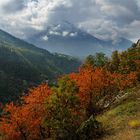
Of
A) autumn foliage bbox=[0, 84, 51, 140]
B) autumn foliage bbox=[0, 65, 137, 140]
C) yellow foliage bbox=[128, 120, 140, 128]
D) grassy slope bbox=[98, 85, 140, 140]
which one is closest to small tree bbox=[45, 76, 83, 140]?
autumn foliage bbox=[0, 65, 137, 140]

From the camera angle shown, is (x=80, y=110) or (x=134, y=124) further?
(x=80, y=110)

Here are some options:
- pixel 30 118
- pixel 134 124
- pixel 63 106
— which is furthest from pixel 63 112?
pixel 30 118

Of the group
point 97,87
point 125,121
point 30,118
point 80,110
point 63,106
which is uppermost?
point 97,87

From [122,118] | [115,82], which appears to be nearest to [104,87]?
[115,82]

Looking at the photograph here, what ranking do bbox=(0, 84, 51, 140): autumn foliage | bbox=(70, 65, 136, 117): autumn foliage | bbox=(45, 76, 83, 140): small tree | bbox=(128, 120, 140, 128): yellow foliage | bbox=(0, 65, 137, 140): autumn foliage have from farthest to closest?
bbox=(70, 65, 136, 117): autumn foliage < bbox=(0, 84, 51, 140): autumn foliage < bbox=(0, 65, 137, 140): autumn foliage < bbox=(45, 76, 83, 140): small tree < bbox=(128, 120, 140, 128): yellow foliage

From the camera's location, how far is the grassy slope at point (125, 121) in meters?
48.7

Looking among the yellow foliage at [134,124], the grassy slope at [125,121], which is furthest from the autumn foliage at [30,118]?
the yellow foliage at [134,124]

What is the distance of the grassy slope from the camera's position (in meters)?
48.7

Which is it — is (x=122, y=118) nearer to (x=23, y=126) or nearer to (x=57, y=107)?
(x=57, y=107)

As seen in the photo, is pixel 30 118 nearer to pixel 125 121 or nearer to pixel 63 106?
pixel 63 106

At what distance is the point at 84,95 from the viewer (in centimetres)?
8312

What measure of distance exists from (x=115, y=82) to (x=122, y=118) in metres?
32.1

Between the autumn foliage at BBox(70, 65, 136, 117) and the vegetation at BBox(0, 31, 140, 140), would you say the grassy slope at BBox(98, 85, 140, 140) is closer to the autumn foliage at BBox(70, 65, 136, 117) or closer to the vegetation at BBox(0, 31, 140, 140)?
the vegetation at BBox(0, 31, 140, 140)

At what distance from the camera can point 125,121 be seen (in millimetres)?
59219
